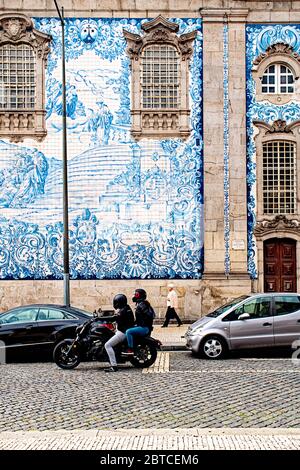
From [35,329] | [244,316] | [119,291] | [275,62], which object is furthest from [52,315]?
[275,62]

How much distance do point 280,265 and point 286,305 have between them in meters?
7.77

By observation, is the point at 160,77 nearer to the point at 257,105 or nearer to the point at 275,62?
the point at 257,105

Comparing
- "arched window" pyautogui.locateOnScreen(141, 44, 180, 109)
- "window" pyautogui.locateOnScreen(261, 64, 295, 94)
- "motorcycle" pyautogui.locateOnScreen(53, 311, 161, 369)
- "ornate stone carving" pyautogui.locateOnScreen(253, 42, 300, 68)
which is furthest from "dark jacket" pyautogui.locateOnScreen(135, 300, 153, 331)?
"ornate stone carving" pyautogui.locateOnScreen(253, 42, 300, 68)

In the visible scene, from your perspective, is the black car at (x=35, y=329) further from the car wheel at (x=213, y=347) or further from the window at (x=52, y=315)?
the car wheel at (x=213, y=347)

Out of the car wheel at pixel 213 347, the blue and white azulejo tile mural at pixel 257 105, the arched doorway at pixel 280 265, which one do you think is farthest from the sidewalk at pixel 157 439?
the blue and white azulejo tile mural at pixel 257 105

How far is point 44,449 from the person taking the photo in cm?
820

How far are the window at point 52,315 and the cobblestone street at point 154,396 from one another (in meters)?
1.40

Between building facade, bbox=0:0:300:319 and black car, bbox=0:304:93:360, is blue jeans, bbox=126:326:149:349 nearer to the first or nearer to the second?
black car, bbox=0:304:93:360

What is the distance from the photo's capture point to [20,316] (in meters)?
17.4

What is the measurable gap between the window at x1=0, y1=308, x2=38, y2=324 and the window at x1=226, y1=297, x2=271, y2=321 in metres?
4.16

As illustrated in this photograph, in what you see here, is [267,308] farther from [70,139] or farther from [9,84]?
[9,84]

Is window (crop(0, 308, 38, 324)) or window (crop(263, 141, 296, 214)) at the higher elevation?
window (crop(263, 141, 296, 214))

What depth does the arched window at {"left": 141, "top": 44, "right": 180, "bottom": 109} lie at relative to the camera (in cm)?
2523

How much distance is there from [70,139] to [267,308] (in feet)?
34.1
